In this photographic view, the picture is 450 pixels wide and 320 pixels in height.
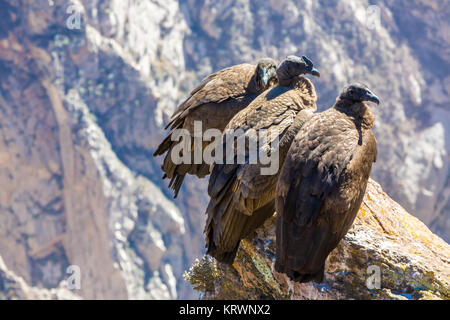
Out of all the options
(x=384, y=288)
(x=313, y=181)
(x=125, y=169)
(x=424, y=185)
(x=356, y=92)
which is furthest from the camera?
(x=424, y=185)

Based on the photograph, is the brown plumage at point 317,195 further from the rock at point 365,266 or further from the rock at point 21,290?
the rock at point 21,290

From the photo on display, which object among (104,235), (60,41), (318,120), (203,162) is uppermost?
Answer: (60,41)

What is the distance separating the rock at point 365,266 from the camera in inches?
253

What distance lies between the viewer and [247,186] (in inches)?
255

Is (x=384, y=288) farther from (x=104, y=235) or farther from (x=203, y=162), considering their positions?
(x=104, y=235)

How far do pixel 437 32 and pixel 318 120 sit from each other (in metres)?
73.7

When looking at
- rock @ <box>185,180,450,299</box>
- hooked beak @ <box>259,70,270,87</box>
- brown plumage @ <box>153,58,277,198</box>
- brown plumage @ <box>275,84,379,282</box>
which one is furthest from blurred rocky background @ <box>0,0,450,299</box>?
brown plumage @ <box>275,84,379,282</box>

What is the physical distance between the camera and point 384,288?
642cm

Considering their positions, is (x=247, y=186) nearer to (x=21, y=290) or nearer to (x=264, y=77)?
(x=264, y=77)

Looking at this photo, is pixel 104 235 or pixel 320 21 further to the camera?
pixel 320 21

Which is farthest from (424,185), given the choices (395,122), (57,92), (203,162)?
(203,162)

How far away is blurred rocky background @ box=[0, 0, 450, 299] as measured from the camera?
2576 inches

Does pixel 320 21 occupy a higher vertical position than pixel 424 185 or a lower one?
higher

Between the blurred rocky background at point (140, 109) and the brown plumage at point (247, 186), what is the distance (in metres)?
58.1
